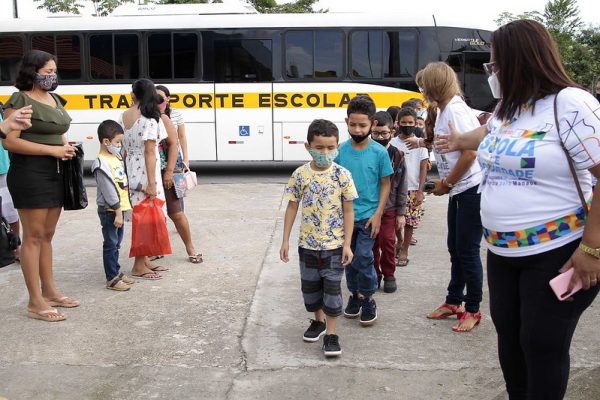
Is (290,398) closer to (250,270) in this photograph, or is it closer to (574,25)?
(250,270)

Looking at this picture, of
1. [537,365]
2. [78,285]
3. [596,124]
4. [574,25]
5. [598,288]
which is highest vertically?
[574,25]

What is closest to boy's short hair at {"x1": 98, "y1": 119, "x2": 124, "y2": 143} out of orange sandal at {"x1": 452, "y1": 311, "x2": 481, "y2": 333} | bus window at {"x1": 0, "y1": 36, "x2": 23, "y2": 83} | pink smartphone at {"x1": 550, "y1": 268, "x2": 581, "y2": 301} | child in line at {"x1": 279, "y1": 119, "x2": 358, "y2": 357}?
child in line at {"x1": 279, "y1": 119, "x2": 358, "y2": 357}

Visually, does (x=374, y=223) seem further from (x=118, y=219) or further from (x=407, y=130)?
(x=118, y=219)

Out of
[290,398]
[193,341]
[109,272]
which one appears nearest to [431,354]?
[290,398]

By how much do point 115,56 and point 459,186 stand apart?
1044 cm

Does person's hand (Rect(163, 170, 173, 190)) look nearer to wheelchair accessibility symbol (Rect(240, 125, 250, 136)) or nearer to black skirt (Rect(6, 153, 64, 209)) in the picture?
black skirt (Rect(6, 153, 64, 209))

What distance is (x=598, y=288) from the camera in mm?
2605

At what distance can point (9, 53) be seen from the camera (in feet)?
43.8

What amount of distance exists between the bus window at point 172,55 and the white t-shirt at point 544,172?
439 inches

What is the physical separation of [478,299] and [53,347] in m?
2.88

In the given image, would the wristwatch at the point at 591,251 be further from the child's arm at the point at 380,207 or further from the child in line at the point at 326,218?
the child's arm at the point at 380,207

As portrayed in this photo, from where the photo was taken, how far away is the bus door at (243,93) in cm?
1309

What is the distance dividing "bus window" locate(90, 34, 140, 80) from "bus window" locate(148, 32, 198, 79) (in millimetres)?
322

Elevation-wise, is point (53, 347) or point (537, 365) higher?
point (537, 365)
